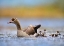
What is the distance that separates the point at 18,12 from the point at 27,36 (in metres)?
0.29

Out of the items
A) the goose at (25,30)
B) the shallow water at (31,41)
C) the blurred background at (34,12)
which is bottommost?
the shallow water at (31,41)

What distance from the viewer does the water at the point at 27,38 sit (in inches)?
58.9

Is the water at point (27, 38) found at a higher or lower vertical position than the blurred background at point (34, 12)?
lower

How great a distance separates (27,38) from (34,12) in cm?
30

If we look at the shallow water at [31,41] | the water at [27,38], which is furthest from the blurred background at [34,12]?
the shallow water at [31,41]

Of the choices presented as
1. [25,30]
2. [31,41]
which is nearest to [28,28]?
[25,30]

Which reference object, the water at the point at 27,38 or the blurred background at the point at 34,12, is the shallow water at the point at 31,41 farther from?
the blurred background at the point at 34,12

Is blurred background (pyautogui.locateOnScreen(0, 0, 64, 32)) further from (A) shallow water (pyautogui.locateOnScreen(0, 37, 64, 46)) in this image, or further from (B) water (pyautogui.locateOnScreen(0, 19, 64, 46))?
(A) shallow water (pyautogui.locateOnScreen(0, 37, 64, 46))

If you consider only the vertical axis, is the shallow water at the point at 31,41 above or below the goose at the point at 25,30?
below

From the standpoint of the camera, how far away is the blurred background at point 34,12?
5.09ft

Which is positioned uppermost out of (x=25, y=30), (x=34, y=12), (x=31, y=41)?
(x=34, y=12)

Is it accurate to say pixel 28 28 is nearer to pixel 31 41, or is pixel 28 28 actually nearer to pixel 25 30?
pixel 25 30

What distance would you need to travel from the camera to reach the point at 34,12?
157 centimetres

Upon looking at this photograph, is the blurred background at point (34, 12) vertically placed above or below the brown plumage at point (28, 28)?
above
